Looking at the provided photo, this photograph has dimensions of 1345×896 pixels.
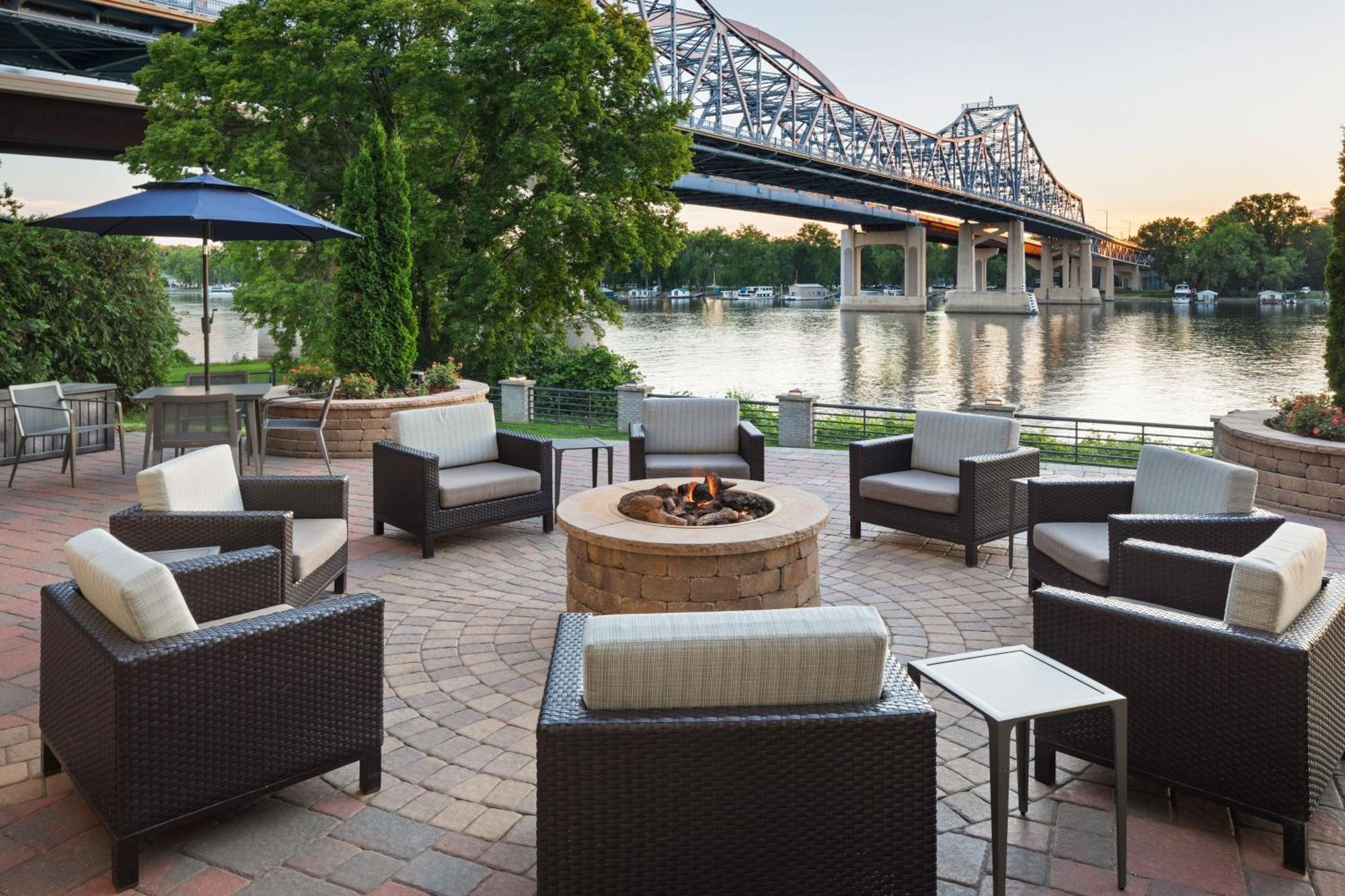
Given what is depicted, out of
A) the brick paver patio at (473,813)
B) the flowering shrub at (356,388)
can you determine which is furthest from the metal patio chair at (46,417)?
the brick paver patio at (473,813)

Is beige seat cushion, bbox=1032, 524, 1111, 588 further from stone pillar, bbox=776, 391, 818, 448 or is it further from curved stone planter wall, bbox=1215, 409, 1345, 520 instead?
stone pillar, bbox=776, 391, 818, 448

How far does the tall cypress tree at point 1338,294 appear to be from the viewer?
8.50 meters

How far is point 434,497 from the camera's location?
6020 millimetres

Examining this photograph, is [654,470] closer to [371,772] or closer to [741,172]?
[371,772]

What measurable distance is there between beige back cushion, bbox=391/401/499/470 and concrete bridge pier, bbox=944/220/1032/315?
67.7 meters

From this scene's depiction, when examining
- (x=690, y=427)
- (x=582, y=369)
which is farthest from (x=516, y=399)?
(x=690, y=427)

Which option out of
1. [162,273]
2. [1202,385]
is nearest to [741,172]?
[1202,385]

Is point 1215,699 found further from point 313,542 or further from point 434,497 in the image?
point 434,497

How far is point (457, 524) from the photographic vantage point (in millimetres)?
6145

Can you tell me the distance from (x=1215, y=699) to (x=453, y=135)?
579 inches

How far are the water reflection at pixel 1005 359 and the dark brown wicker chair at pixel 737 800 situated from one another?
78.8 feet

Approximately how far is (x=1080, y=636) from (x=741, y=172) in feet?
132

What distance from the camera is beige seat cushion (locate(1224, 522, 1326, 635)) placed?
9.21 ft

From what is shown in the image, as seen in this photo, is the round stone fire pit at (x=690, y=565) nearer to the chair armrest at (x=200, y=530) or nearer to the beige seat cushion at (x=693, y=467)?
the chair armrest at (x=200, y=530)
